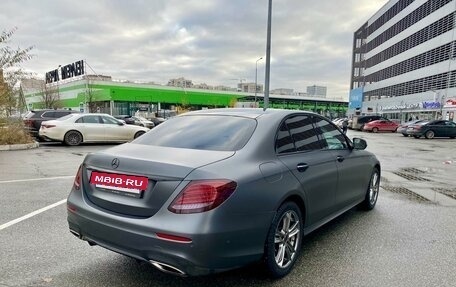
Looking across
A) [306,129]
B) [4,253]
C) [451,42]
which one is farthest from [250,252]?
[451,42]

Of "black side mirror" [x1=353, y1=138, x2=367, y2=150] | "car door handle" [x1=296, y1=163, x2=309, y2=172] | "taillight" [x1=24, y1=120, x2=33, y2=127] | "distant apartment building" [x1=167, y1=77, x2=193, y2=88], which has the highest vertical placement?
"distant apartment building" [x1=167, y1=77, x2=193, y2=88]

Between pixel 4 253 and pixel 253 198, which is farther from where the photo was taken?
pixel 4 253

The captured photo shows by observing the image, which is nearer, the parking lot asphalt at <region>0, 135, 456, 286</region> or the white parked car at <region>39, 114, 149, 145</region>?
the parking lot asphalt at <region>0, 135, 456, 286</region>

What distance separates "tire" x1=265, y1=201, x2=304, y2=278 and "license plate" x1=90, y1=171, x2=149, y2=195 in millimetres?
1178

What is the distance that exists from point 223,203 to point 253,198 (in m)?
0.32

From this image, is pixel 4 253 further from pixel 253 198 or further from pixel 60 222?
pixel 253 198

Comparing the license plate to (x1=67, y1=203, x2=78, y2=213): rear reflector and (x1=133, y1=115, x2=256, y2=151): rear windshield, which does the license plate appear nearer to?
(x1=67, y1=203, x2=78, y2=213): rear reflector

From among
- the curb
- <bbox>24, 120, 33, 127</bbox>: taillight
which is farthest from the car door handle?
<bbox>24, 120, 33, 127</bbox>: taillight

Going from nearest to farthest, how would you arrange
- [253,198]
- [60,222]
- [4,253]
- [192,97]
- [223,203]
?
1. [223,203]
2. [253,198]
3. [4,253]
4. [60,222]
5. [192,97]

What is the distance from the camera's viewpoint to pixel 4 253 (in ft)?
13.2

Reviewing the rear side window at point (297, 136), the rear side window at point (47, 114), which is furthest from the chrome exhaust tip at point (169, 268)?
the rear side window at point (47, 114)

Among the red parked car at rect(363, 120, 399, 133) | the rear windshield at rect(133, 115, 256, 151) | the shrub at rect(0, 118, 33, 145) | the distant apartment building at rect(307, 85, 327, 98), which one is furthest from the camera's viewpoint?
the distant apartment building at rect(307, 85, 327, 98)

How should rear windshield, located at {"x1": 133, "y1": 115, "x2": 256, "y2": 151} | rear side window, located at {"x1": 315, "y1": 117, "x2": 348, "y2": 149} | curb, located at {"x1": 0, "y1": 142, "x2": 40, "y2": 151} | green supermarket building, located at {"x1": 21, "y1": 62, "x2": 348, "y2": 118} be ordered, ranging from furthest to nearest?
green supermarket building, located at {"x1": 21, "y1": 62, "x2": 348, "y2": 118} < curb, located at {"x1": 0, "y1": 142, "x2": 40, "y2": 151} < rear side window, located at {"x1": 315, "y1": 117, "x2": 348, "y2": 149} < rear windshield, located at {"x1": 133, "y1": 115, "x2": 256, "y2": 151}

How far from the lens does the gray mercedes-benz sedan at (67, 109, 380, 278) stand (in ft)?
9.59
